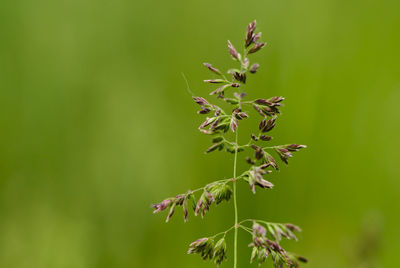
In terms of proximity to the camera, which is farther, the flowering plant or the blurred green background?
the blurred green background

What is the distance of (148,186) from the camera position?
2.13 metres

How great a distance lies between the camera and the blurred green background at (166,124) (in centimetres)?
195

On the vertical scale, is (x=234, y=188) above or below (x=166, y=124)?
above

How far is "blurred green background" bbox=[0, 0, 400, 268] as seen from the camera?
195cm

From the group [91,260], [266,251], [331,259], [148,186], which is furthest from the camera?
[148,186]

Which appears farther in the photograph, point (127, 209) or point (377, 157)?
point (377, 157)

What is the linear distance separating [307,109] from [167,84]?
0.73 meters

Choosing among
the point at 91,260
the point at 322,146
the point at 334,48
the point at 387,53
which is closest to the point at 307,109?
the point at 322,146

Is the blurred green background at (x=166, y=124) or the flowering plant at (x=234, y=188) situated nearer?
the flowering plant at (x=234, y=188)

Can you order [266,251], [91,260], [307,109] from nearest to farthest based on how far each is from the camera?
1. [266,251]
2. [91,260]
3. [307,109]

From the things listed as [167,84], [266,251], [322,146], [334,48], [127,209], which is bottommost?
[127,209]

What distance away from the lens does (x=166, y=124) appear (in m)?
2.31

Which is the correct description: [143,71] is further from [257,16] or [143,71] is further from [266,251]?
[266,251]

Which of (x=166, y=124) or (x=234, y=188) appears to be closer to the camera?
(x=234, y=188)
